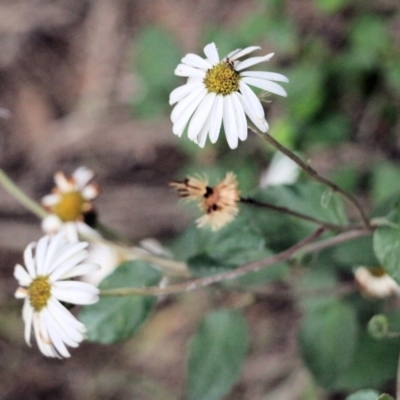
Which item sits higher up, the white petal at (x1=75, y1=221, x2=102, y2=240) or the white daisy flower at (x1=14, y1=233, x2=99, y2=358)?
the white petal at (x1=75, y1=221, x2=102, y2=240)

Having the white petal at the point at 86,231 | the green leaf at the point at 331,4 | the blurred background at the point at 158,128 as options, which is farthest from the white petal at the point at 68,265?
the green leaf at the point at 331,4

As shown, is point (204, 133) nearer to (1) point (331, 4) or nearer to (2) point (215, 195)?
(2) point (215, 195)

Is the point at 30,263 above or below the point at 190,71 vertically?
below

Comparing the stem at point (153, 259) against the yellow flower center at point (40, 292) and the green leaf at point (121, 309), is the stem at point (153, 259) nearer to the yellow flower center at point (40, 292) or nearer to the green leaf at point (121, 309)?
the green leaf at point (121, 309)

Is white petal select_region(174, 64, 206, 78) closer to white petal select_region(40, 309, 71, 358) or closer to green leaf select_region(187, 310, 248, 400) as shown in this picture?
white petal select_region(40, 309, 71, 358)

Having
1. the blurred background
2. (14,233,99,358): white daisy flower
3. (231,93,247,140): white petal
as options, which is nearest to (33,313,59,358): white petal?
(14,233,99,358): white daisy flower

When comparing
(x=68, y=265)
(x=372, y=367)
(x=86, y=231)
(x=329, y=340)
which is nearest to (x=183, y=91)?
(x=68, y=265)
